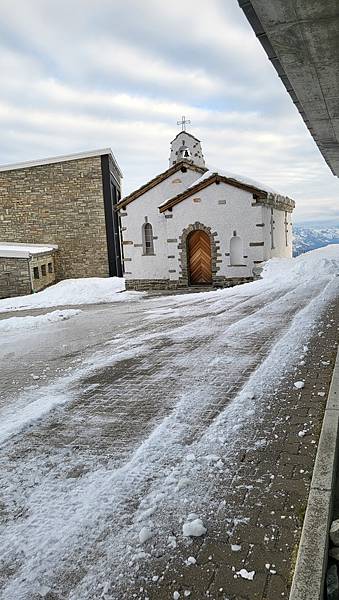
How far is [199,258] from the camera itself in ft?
66.9

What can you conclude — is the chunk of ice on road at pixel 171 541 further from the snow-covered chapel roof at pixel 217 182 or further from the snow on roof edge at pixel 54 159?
the snow on roof edge at pixel 54 159

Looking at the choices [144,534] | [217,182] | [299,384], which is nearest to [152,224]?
[217,182]

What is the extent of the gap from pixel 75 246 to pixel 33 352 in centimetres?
1907

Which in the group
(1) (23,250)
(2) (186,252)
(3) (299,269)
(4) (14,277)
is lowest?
(3) (299,269)

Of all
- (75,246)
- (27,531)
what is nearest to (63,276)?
(75,246)

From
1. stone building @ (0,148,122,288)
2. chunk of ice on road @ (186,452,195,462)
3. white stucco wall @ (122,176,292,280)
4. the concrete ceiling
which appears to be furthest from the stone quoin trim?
chunk of ice on road @ (186,452,195,462)

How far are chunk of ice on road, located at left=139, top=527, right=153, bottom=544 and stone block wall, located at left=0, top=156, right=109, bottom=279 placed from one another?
24182 millimetres

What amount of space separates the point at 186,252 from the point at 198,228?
1.26 meters

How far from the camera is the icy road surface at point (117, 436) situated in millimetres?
2992

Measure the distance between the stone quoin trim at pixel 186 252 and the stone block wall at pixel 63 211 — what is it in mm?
7825

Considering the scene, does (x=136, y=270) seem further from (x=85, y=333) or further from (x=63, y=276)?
(x=85, y=333)

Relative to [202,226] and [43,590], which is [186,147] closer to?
[202,226]

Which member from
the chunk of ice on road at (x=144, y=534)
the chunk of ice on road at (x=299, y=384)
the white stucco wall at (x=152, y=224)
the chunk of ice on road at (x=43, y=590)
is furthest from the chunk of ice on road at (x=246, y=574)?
the white stucco wall at (x=152, y=224)

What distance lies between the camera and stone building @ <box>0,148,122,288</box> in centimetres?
2625
